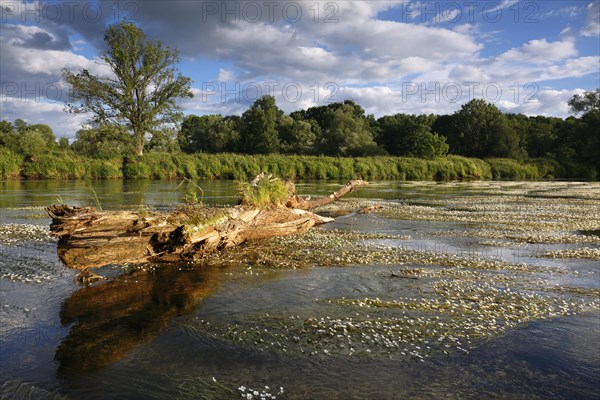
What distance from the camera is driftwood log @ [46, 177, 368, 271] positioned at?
878cm

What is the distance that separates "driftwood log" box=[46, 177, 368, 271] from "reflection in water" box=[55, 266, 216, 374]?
611 millimetres

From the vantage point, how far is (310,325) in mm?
7309

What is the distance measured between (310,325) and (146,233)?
4.88 m

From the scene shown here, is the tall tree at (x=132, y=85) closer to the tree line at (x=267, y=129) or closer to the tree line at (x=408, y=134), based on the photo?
the tree line at (x=267, y=129)

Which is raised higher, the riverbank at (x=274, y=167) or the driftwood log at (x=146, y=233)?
the riverbank at (x=274, y=167)

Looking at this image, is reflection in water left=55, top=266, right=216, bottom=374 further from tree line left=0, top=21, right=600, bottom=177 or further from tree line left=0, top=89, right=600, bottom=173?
tree line left=0, top=89, right=600, bottom=173

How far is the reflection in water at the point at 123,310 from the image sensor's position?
243 inches

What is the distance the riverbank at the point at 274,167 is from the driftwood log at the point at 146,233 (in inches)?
1175

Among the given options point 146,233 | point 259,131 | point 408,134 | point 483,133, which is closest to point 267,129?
point 259,131

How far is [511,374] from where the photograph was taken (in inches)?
222

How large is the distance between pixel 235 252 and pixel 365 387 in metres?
8.25

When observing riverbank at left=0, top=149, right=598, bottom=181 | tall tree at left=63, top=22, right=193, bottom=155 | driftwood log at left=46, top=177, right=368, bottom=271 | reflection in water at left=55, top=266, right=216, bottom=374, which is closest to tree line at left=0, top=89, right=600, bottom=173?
riverbank at left=0, top=149, right=598, bottom=181

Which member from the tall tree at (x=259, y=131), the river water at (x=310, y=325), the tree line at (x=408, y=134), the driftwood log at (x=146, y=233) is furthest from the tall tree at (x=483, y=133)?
the driftwood log at (x=146, y=233)

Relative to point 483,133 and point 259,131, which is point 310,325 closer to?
point 259,131
